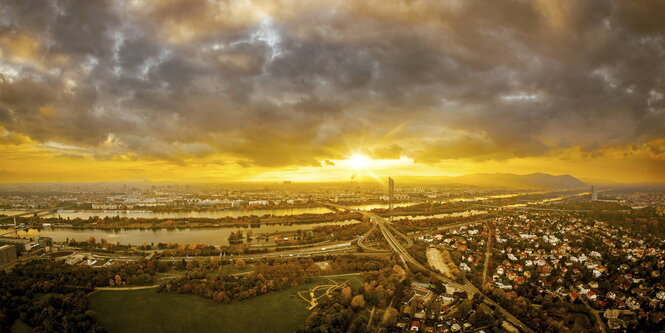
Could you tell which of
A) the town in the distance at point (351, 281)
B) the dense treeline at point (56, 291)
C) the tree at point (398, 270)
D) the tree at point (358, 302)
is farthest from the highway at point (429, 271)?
the dense treeline at point (56, 291)

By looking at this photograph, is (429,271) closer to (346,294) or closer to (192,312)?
(346,294)

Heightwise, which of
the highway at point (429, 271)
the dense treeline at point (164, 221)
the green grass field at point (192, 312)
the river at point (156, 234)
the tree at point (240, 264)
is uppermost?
the dense treeline at point (164, 221)

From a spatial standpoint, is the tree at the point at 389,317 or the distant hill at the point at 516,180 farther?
the distant hill at the point at 516,180

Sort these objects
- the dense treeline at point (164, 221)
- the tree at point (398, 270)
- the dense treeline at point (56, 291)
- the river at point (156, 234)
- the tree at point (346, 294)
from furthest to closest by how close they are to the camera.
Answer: the dense treeline at point (164, 221), the river at point (156, 234), the tree at point (398, 270), the tree at point (346, 294), the dense treeline at point (56, 291)

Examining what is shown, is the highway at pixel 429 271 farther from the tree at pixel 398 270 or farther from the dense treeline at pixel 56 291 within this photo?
the dense treeline at pixel 56 291

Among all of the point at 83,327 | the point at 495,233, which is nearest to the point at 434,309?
the point at 83,327

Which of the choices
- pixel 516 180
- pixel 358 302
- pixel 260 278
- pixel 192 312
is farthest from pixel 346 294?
pixel 516 180

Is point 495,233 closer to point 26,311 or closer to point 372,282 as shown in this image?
point 372,282

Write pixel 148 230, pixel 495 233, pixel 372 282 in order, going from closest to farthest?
pixel 372 282 → pixel 495 233 → pixel 148 230

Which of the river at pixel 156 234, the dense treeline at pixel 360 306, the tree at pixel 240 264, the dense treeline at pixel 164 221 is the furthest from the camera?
the dense treeline at pixel 164 221
